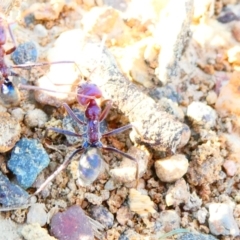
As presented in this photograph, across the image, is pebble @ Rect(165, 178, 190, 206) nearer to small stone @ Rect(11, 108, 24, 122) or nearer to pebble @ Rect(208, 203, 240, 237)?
pebble @ Rect(208, 203, 240, 237)

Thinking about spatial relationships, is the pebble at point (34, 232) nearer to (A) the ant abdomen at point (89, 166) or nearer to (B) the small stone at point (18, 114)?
(A) the ant abdomen at point (89, 166)

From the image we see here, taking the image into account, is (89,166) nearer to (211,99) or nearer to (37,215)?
(37,215)

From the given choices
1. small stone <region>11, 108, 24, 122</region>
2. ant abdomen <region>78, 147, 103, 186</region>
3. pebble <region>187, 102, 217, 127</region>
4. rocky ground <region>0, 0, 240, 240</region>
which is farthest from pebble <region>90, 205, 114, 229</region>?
pebble <region>187, 102, 217, 127</region>

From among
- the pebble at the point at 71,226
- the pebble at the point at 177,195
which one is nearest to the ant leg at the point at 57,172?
the pebble at the point at 71,226

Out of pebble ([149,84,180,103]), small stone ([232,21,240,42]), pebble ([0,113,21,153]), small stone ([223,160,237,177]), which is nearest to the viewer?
pebble ([0,113,21,153])

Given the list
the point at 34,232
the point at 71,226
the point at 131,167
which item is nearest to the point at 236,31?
the point at 131,167
